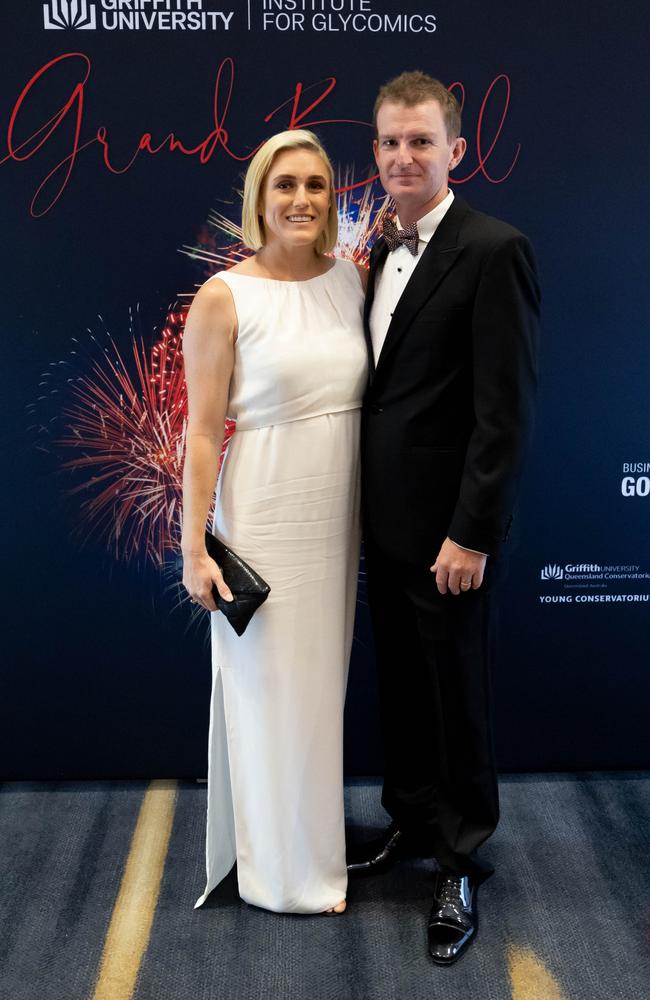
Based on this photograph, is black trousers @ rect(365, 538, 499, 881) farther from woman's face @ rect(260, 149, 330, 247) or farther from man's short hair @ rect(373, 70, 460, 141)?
man's short hair @ rect(373, 70, 460, 141)

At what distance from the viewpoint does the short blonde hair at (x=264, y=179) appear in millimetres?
1909

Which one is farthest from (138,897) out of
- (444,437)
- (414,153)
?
(414,153)

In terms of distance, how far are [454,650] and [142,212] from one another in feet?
4.49

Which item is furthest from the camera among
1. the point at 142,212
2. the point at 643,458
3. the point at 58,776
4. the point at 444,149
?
the point at 58,776

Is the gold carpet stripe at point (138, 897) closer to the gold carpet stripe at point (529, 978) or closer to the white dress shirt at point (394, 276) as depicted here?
the gold carpet stripe at point (529, 978)

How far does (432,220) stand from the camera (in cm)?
192

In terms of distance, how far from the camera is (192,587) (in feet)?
6.81

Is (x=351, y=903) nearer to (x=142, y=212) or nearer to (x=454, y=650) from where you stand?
(x=454, y=650)

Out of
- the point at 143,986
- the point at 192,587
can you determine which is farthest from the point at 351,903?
the point at 192,587

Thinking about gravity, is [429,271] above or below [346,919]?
above

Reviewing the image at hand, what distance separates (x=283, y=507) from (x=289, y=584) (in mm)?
173

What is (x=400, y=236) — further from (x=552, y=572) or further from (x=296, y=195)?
(x=552, y=572)

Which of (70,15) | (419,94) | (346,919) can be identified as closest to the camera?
(419,94)

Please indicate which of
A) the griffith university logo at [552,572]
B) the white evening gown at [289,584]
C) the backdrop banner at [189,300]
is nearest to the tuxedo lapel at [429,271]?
the white evening gown at [289,584]
